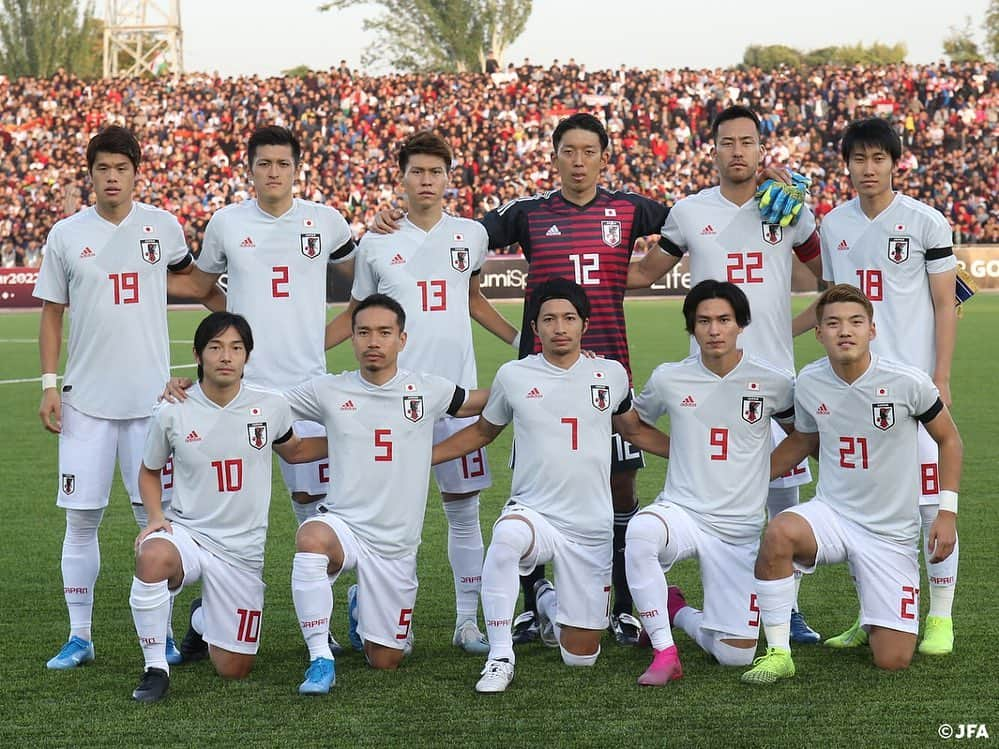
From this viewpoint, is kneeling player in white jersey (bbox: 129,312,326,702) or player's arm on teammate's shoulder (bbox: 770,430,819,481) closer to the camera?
kneeling player in white jersey (bbox: 129,312,326,702)

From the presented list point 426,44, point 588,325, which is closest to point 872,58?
point 426,44

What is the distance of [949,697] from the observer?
4.41 m

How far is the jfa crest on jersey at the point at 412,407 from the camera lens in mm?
5133

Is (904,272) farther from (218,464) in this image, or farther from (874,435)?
(218,464)

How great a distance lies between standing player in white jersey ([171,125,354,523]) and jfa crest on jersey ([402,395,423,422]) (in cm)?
53

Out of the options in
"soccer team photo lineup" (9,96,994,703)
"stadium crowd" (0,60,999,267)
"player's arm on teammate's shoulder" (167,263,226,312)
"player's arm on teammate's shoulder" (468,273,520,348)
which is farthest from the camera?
"stadium crowd" (0,60,999,267)

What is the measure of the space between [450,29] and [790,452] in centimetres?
5205

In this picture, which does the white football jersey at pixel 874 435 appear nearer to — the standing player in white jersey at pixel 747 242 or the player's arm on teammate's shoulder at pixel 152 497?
the standing player in white jersey at pixel 747 242

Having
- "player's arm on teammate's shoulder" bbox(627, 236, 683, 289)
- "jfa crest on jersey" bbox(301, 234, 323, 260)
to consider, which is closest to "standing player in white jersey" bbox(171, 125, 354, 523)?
"jfa crest on jersey" bbox(301, 234, 323, 260)

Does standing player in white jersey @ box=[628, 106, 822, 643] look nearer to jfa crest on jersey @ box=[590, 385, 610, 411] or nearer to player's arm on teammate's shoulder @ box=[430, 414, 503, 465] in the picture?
jfa crest on jersey @ box=[590, 385, 610, 411]

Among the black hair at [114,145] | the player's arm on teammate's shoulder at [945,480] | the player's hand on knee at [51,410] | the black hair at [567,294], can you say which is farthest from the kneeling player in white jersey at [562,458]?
the black hair at [114,145]

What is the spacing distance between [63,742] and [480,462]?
2.13 m

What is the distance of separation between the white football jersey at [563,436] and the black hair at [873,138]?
1.38m

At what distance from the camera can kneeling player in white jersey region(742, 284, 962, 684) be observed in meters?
4.88
